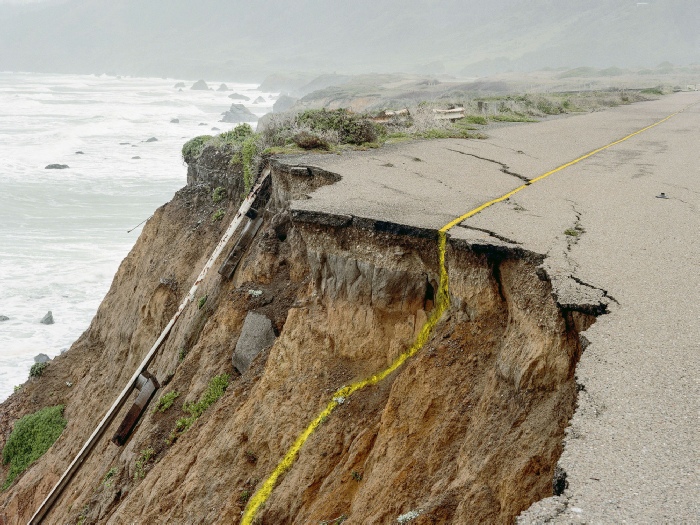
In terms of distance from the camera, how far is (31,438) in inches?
524

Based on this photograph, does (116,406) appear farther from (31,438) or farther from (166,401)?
(31,438)

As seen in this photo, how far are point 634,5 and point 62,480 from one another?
550ft

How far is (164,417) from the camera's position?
30.5 feet

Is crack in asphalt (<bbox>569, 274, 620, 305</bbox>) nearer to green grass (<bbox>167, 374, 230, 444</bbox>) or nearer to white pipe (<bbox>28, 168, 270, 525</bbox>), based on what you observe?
green grass (<bbox>167, 374, 230, 444</bbox>)

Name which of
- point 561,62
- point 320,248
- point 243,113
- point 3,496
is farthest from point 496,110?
point 561,62

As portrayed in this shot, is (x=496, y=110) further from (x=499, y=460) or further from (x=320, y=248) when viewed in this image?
(x=499, y=460)

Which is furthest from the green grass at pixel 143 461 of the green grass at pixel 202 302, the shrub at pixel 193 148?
the shrub at pixel 193 148

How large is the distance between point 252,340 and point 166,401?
162cm

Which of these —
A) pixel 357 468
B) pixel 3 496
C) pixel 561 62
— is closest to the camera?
pixel 357 468

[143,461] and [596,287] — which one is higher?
[596,287]

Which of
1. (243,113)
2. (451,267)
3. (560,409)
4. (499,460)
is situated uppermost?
(451,267)

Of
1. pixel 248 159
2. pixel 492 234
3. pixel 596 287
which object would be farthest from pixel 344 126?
pixel 596 287

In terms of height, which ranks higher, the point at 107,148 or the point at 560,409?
the point at 560,409

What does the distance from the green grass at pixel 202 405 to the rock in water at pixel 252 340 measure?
0.30 m
